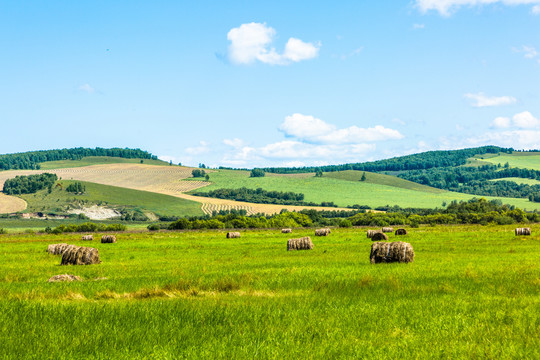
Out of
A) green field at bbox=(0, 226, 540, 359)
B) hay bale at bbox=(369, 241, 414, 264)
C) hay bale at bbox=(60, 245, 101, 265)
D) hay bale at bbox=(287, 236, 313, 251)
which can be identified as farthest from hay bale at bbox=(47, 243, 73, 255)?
hay bale at bbox=(369, 241, 414, 264)

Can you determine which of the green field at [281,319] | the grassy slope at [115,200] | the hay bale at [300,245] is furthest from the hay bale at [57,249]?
the grassy slope at [115,200]

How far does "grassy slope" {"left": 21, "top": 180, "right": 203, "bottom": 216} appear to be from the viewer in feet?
555

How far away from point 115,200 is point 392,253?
16529 cm

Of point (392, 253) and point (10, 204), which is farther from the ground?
point (392, 253)

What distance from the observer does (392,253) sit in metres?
25.1

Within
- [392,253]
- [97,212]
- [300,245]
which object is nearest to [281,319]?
[392,253]

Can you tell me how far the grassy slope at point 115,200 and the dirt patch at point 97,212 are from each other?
4650 mm

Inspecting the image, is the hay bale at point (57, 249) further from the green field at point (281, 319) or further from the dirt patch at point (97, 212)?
the dirt patch at point (97, 212)

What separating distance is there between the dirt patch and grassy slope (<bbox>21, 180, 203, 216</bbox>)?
465 cm

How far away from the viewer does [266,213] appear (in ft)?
538

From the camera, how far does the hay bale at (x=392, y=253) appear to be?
24.9m

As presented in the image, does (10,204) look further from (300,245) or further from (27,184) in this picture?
(300,245)

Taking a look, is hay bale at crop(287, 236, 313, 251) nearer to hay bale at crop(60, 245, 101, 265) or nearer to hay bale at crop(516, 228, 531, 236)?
hay bale at crop(60, 245, 101, 265)

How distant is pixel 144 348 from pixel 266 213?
6102 inches
